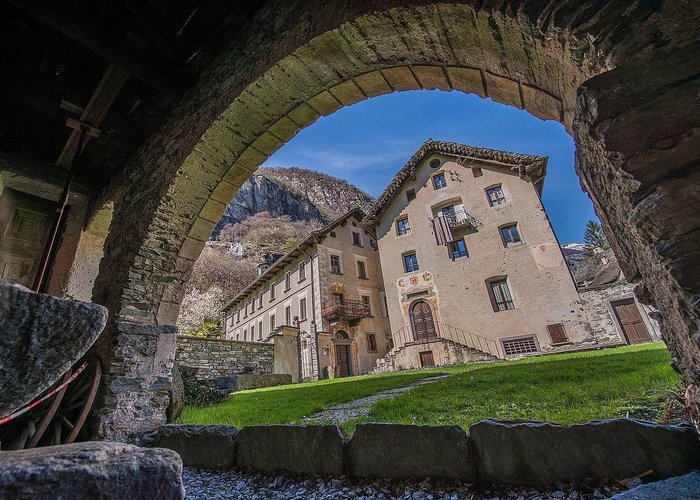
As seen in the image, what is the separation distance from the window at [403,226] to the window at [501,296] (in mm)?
5327

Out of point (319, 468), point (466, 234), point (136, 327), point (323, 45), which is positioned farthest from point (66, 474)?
point (466, 234)

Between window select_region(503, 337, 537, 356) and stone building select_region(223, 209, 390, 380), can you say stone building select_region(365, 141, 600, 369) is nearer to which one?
window select_region(503, 337, 537, 356)

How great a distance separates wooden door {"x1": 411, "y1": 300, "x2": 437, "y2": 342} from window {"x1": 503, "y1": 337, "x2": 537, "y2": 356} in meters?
3.15

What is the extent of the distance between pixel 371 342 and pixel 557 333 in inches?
387

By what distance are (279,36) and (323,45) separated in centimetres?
83

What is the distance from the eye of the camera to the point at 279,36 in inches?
130

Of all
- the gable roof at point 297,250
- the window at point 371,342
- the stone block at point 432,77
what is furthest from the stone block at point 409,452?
the window at point 371,342

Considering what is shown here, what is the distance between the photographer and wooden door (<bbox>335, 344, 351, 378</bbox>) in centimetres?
1742

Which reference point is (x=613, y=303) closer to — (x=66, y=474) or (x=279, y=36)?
(x=279, y=36)

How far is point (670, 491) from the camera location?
1122 mm

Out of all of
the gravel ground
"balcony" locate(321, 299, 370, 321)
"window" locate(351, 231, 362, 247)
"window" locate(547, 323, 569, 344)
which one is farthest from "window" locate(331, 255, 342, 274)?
the gravel ground

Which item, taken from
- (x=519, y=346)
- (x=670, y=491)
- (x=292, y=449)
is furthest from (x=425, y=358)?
(x=670, y=491)

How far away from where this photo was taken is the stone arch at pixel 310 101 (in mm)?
1326

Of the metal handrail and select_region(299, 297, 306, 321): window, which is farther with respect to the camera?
select_region(299, 297, 306, 321): window
